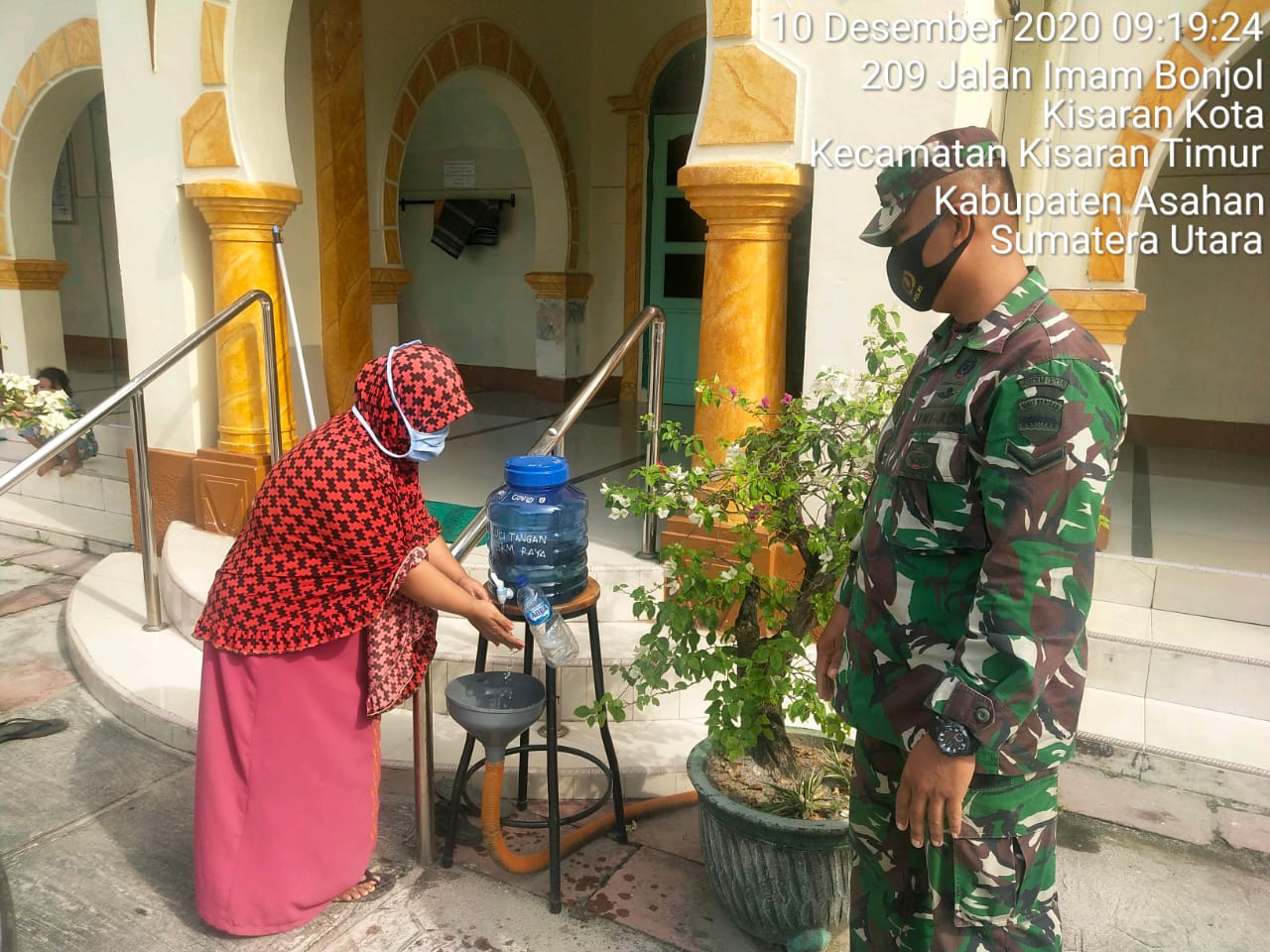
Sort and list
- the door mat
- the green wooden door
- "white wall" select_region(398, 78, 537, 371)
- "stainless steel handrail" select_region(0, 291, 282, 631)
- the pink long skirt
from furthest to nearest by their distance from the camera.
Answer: "white wall" select_region(398, 78, 537, 371) < the green wooden door < the door mat < "stainless steel handrail" select_region(0, 291, 282, 631) < the pink long skirt

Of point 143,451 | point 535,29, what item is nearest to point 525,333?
point 535,29

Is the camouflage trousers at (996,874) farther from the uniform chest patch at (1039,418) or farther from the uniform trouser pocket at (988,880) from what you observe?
the uniform chest patch at (1039,418)

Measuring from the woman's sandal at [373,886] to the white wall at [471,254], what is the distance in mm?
6417

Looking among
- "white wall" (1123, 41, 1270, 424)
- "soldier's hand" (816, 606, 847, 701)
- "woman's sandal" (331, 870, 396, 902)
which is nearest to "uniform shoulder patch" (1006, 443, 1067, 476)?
"soldier's hand" (816, 606, 847, 701)

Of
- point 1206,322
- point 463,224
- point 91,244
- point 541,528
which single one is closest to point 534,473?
point 541,528

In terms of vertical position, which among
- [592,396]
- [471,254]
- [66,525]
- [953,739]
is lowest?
[66,525]

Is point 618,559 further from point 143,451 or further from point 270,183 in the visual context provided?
point 270,183

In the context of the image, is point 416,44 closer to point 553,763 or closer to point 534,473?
point 534,473

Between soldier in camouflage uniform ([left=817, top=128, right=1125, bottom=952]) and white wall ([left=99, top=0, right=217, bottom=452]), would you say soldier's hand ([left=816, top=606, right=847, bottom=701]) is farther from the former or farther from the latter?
white wall ([left=99, top=0, right=217, bottom=452])

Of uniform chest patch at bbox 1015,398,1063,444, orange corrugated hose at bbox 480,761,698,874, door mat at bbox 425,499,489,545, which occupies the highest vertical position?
uniform chest patch at bbox 1015,398,1063,444

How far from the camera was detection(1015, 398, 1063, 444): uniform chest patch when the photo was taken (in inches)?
54.9

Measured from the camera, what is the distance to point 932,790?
1.50 meters

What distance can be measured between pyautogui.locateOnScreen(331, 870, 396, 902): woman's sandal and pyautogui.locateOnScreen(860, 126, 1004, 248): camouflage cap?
2141 mm

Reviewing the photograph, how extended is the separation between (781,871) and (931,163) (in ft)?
5.38
